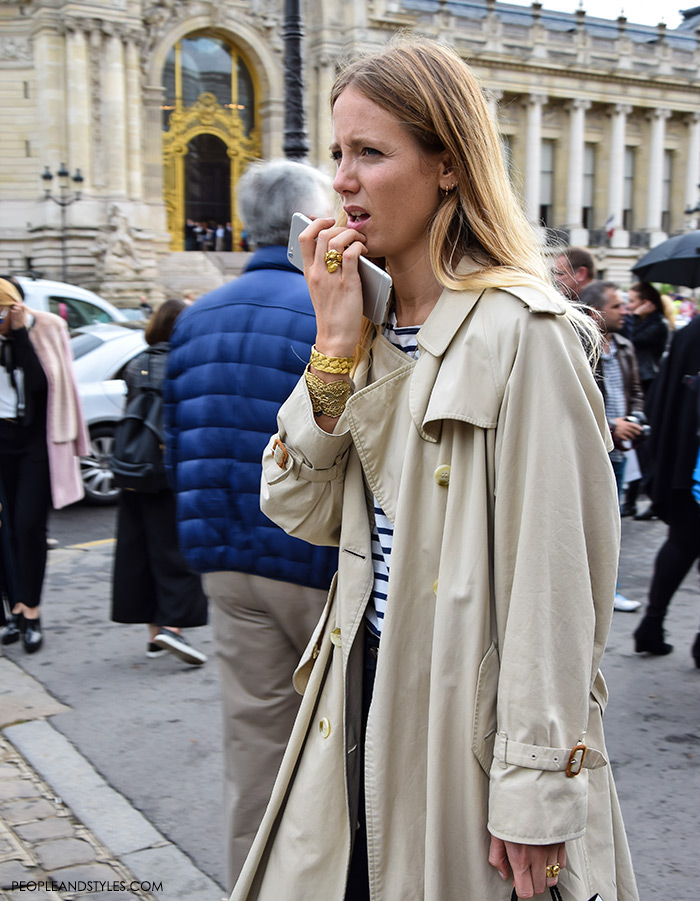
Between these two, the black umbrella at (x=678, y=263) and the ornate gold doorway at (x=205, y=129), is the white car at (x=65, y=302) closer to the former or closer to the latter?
the black umbrella at (x=678, y=263)

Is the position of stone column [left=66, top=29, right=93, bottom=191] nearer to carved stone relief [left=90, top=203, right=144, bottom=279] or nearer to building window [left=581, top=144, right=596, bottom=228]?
carved stone relief [left=90, top=203, right=144, bottom=279]

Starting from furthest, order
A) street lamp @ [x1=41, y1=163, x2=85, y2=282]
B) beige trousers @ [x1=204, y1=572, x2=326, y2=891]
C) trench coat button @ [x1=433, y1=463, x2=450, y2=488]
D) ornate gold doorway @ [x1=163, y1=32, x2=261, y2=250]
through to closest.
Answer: ornate gold doorway @ [x1=163, y1=32, x2=261, y2=250] < street lamp @ [x1=41, y1=163, x2=85, y2=282] < beige trousers @ [x1=204, y1=572, x2=326, y2=891] < trench coat button @ [x1=433, y1=463, x2=450, y2=488]

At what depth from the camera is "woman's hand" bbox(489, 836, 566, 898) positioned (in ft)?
4.90

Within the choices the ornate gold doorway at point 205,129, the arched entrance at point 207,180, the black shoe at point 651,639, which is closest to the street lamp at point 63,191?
the ornate gold doorway at point 205,129

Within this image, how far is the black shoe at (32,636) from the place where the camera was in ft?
17.4

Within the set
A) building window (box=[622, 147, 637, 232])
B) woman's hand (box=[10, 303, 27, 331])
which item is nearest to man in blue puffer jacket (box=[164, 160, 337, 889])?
woman's hand (box=[10, 303, 27, 331])

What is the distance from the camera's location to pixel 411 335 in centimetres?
183

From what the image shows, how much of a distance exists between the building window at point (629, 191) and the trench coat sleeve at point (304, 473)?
52.1m

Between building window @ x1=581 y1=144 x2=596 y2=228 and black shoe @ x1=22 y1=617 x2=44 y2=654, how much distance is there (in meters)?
48.0

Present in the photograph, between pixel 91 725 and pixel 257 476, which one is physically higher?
pixel 257 476

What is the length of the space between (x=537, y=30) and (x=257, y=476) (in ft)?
161

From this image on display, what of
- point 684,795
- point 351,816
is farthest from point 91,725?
point 351,816

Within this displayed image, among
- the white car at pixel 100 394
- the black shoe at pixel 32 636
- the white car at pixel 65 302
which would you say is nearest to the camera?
the black shoe at pixel 32 636

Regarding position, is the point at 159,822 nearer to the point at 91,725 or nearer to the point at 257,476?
the point at 91,725
